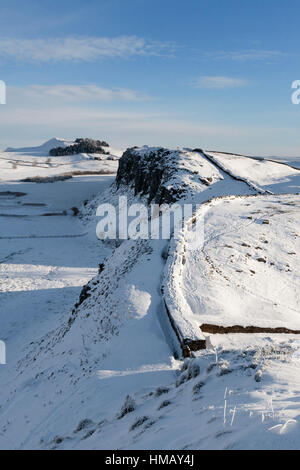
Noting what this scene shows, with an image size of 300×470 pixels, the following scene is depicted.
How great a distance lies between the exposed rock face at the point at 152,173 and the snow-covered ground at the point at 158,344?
796cm

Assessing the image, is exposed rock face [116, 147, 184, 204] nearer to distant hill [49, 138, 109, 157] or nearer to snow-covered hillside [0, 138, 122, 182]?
snow-covered hillside [0, 138, 122, 182]

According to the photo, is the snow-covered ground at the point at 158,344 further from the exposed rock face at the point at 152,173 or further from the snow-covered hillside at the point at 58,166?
the snow-covered hillside at the point at 58,166

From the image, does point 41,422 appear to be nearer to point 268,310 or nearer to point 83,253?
point 268,310

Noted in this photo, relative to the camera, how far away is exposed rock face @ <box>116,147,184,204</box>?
29.0m

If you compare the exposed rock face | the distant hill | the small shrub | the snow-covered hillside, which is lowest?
the small shrub

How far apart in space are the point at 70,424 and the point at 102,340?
289cm

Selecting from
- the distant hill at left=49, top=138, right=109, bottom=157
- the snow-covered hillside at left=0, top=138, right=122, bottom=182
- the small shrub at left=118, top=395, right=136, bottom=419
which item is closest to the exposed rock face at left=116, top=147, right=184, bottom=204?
the small shrub at left=118, top=395, right=136, bottom=419

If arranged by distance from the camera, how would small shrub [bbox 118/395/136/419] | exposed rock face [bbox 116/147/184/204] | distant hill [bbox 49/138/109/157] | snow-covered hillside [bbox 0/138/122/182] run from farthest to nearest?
distant hill [bbox 49/138/109/157]
snow-covered hillside [bbox 0/138/122/182]
exposed rock face [bbox 116/147/184/204]
small shrub [bbox 118/395/136/419]

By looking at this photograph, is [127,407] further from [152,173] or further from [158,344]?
[152,173]

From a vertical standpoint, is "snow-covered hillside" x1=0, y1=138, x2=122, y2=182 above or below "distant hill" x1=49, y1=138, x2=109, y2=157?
below

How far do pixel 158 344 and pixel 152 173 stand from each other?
2654 centimetres

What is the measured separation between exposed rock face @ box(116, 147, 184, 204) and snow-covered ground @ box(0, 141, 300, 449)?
7.96m

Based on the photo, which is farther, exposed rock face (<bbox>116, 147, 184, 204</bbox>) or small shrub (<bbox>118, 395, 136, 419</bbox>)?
exposed rock face (<bbox>116, 147, 184, 204</bbox>)
